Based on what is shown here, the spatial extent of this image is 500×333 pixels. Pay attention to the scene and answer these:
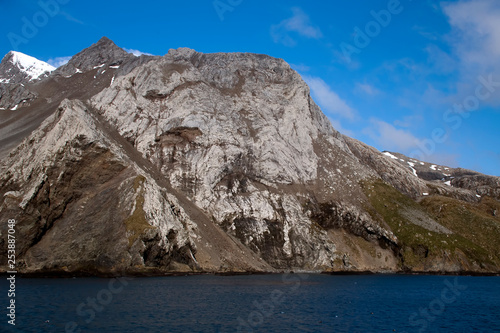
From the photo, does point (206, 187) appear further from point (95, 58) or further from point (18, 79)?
point (18, 79)

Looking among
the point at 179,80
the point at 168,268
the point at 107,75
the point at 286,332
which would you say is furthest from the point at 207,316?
the point at 107,75

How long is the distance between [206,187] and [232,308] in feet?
212

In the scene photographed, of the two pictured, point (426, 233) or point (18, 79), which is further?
point (18, 79)

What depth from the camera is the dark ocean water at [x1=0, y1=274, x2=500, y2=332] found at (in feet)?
119

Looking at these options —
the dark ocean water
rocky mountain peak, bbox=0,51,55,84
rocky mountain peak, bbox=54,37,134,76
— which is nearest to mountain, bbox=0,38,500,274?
rocky mountain peak, bbox=54,37,134,76

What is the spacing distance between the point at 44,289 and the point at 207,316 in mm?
26347

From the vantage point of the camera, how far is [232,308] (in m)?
45.4

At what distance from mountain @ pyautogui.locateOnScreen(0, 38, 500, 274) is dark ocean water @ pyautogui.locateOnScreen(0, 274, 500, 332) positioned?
17.4m

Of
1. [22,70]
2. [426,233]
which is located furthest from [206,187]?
[22,70]

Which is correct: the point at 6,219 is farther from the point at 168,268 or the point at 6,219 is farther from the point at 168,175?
the point at 168,175

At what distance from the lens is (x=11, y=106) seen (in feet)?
498

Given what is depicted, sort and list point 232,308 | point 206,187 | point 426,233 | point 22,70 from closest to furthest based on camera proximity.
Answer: point 232,308
point 206,187
point 426,233
point 22,70

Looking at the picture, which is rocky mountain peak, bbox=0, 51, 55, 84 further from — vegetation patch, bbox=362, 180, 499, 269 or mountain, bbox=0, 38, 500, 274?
vegetation patch, bbox=362, 180, 499, 269

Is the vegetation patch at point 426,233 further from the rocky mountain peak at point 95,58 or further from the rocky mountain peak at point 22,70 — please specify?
the rocky mountain peak at point 22,70
